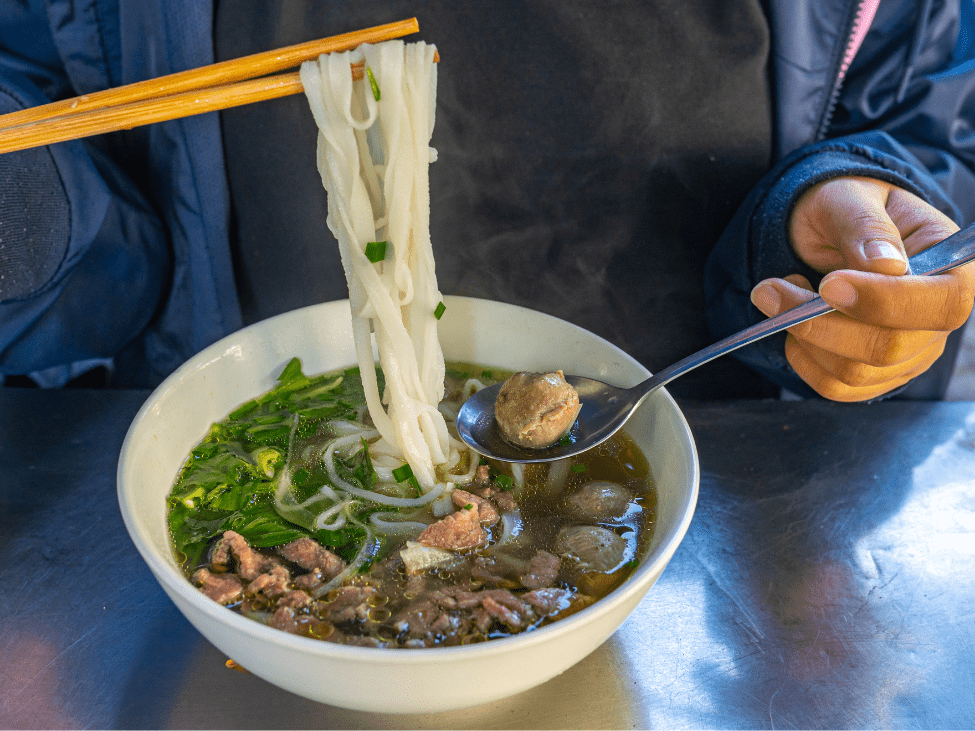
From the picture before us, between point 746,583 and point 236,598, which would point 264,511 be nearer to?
point 236,598

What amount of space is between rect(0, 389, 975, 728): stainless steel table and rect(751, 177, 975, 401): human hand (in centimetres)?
32

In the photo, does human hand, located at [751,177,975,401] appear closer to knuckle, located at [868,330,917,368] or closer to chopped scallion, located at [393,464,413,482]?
knuckle, located at [868,330,917,368]

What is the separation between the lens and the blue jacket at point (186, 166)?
1831 millimetres

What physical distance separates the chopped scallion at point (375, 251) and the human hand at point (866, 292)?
2.94 ft

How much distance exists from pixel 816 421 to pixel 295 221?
6.02 feet

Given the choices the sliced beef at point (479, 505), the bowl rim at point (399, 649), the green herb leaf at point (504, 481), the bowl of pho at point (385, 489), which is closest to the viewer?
the bowl rim at point (399, 649)

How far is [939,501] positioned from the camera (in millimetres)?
1784

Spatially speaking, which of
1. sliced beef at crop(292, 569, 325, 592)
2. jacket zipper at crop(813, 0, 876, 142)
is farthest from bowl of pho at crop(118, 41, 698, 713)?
jacket zipper at crop(813, 0, 876, 142)

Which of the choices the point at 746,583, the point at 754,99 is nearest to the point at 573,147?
the point at 754,99

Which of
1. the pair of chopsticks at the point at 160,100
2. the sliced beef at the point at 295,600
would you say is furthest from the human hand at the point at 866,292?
the sliced beef at the point at 295,600

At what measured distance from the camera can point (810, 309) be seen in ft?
4.68

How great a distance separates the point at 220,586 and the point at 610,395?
973 millimetres

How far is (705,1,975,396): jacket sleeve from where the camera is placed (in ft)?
6.15

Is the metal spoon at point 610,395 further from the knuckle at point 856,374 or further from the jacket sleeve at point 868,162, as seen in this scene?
the jacket sleeve at point 868,162
